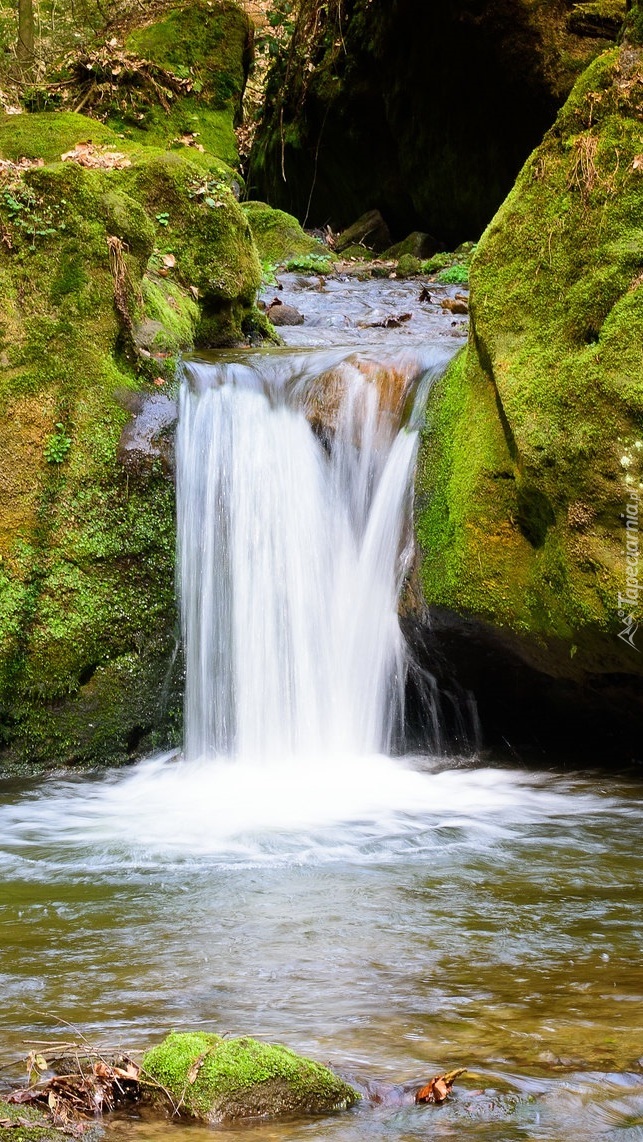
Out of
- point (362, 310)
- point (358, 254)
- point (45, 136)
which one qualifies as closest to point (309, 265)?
point (358, 254)

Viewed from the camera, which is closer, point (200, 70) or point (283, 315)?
point (283, 315)

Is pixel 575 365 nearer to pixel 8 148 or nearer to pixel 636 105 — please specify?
pixel 636 105

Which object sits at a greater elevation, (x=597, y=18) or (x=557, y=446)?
(x=597, y=18)

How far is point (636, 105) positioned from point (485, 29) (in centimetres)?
882

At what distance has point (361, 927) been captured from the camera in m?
3.84

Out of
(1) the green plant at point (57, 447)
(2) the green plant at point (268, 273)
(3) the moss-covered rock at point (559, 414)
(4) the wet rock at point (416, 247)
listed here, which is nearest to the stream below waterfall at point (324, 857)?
(3) the moss-covered rock at point (559, 414)

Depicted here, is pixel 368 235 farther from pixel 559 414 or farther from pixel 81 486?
pixel 559 414

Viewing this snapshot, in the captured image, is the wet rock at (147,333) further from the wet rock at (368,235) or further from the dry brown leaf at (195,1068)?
the wet rock at (368,235)

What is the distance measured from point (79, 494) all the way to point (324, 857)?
9.51 ft

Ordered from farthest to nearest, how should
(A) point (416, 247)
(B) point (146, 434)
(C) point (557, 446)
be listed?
(A) point (416, 247) → (B) point (146, 434) → (C) point (557, 446)

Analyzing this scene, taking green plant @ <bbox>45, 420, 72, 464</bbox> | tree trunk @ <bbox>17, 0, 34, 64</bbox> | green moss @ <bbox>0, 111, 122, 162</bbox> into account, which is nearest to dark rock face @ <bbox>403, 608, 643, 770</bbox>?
green plant @ <bbox>45, 420, 72, 464</bbox>

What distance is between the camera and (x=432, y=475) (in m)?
6.43

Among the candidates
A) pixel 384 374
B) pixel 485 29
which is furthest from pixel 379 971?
pixel 485 29

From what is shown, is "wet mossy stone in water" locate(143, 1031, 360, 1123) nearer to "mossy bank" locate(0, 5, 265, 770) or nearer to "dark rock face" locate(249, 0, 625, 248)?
"mossy bank" locate(0, 5, 265, 770)
